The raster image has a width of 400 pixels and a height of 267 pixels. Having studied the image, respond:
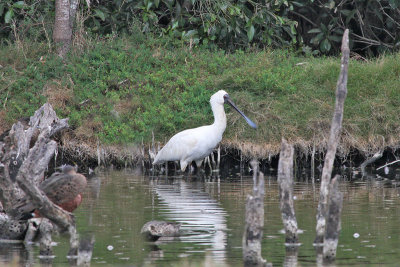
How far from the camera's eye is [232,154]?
16.9 meters

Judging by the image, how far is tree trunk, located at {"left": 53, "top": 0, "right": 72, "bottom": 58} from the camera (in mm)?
19047

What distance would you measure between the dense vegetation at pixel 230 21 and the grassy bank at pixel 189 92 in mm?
573

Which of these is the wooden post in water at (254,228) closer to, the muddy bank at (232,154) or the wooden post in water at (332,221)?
the wooden post in water at (332,221)

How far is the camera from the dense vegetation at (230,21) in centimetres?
1969

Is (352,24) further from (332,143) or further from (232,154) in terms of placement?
(332,143)

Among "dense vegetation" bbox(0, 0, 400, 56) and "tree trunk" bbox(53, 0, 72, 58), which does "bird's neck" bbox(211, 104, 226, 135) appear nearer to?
"dense vegetation" bbox(0, 0, 400, 56)

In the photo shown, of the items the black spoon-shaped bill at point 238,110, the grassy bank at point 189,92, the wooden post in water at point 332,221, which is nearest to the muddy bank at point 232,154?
the grassy bank at point 189,92

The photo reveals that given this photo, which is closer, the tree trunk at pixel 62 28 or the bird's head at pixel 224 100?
the bird's head at pixel 224 100

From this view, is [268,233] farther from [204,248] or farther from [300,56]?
[300,56]

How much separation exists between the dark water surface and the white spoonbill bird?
0.46 metres

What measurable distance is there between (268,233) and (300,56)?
1142 cm

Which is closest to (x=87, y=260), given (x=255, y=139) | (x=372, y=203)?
(x=372, y=203)

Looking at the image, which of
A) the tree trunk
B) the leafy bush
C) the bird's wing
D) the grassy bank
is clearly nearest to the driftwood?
the bird's wing

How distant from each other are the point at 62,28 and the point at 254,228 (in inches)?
493
